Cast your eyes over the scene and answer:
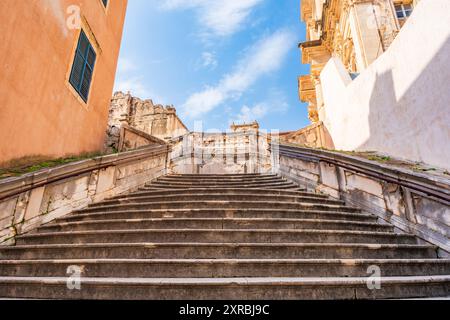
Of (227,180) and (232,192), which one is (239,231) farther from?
(227,180)

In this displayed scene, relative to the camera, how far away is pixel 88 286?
8.24 feet

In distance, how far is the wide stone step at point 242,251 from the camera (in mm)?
3197

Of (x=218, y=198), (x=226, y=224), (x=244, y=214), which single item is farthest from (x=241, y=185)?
(x=226, y=224)

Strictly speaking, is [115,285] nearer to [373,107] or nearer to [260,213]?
[260,213]

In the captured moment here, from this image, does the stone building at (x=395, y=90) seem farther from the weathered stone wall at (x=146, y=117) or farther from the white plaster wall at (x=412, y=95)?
the weathered stone wall at (x=146, y=117)

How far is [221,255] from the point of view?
3180mm

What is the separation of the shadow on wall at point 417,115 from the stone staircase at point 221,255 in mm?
2003

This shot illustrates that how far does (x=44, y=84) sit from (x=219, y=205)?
15.4 ft

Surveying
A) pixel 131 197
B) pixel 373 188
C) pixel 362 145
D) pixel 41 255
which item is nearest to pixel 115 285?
pixel 41 255

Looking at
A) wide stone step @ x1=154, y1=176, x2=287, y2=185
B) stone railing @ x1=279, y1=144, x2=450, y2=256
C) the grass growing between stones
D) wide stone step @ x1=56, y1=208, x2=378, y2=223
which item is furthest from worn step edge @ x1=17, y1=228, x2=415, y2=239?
wide stone step @ x1=154, y1=176, x2=287, y2=185

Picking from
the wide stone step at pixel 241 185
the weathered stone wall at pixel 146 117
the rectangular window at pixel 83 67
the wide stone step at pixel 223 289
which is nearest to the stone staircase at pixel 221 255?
the wide stone step at pixel 223 289

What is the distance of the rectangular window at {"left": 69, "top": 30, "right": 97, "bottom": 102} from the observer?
6879mm

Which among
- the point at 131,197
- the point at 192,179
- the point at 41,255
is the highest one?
the point at 192,179
